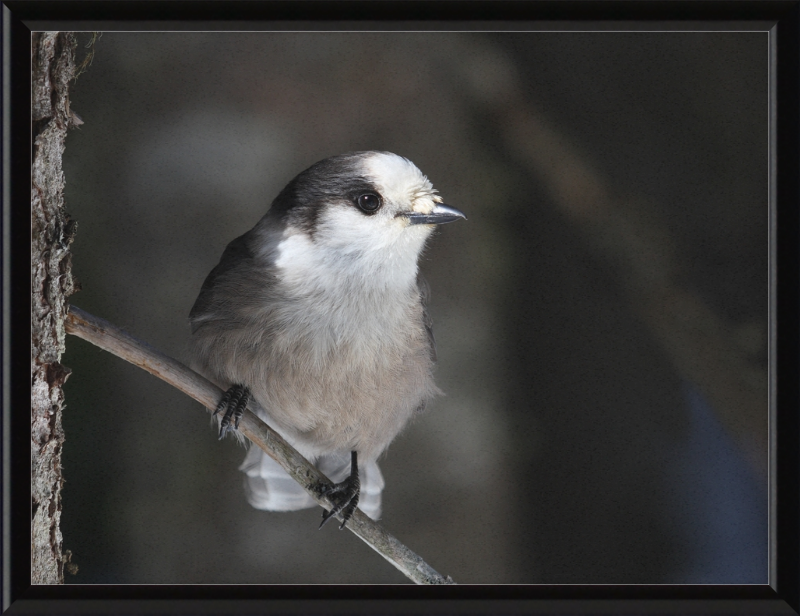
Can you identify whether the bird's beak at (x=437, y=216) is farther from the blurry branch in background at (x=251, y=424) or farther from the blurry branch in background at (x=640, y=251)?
the blurry branch in background at (x=251, y=424)

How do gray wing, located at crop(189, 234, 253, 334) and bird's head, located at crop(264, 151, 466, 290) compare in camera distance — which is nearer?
bird's head, located at crop(264, 151, 466, 290)

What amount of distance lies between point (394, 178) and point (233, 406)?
0.64 meters

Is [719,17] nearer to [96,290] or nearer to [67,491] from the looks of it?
[96,290]

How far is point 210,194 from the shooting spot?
1440mm

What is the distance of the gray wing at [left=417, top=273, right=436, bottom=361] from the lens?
1621mm

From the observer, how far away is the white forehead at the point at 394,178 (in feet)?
4.58

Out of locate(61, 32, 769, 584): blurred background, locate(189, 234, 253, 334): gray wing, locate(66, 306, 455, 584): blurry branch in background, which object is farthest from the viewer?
locate(189, 234, 253, 334): gray wing

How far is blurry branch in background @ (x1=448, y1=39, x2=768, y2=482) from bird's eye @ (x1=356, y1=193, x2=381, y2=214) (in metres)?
0.34

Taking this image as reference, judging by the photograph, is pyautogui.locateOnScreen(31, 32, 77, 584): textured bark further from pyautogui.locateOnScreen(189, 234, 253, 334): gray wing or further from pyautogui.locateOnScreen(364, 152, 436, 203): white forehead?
pyautogui.locateOnScreen(364, 152, 436, 203): white forehead

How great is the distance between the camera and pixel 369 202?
1400 mm

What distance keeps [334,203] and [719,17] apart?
917mm

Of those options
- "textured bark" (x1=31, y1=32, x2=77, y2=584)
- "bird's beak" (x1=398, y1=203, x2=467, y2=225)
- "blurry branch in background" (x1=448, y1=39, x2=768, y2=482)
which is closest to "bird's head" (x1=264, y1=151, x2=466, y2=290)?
"bird's beak" (x1=398, y1=203, x2=467, y2=225)
